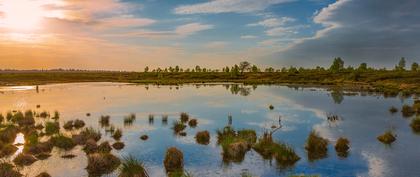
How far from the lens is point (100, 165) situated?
2378cm

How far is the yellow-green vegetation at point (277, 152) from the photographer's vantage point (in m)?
25.7

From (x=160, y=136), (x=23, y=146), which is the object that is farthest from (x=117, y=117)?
(x=23, y=146)

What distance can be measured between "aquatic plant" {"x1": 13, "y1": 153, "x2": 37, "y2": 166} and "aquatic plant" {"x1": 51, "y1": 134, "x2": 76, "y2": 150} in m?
3.65

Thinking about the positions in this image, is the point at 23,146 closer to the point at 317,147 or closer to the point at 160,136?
the point at 160,136

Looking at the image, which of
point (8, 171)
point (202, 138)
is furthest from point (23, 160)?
point (202, 138)

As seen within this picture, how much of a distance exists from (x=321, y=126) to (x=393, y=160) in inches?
565

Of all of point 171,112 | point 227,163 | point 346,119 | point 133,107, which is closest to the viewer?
point 227,163

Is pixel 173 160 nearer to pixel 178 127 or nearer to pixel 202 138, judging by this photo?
pixel 202 138

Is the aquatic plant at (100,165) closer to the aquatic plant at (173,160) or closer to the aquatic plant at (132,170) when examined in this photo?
the aquatic plant at (132,170)

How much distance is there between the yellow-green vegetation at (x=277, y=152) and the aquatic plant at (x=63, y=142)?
44.6 feet

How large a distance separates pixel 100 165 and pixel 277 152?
37.7 feet

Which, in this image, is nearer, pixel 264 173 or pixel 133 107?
pixel 264 173

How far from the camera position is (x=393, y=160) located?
86.1 ft

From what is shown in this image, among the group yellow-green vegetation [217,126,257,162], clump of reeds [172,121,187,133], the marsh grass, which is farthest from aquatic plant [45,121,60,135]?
the marsh grass
